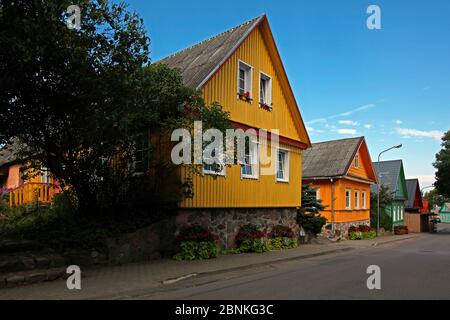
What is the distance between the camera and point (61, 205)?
47.4 feet

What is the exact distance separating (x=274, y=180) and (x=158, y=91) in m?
8.20

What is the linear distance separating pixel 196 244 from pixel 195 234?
359mm

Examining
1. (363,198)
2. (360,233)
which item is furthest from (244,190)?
(363,198)

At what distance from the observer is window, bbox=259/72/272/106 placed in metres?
18.2

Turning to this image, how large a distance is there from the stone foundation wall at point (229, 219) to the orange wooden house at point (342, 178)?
9442mm

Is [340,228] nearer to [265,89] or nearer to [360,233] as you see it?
[360,233]

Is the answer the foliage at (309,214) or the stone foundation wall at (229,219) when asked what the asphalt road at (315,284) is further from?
the foliage at (309,214)

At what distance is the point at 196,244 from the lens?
13102 millimetres

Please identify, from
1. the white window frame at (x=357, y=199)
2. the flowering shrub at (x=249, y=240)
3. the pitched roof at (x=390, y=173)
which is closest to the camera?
the flowering shrub at (x=249, y=240)

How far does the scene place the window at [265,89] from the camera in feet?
59.7

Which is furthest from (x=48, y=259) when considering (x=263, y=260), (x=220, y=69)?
(x=220, y=69)

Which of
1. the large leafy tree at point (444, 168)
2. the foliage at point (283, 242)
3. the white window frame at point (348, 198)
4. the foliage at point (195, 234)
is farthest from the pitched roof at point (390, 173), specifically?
the foliage at point (195, 234)

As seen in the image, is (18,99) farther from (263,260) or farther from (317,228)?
(317,228)

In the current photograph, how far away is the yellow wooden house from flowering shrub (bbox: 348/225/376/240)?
974cm
